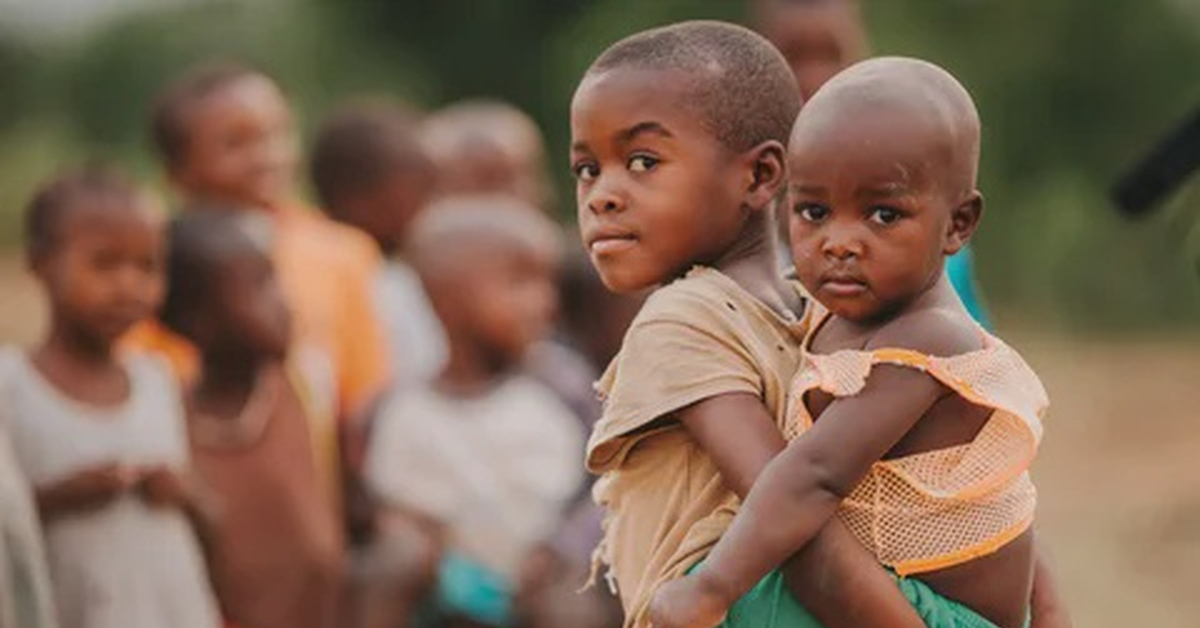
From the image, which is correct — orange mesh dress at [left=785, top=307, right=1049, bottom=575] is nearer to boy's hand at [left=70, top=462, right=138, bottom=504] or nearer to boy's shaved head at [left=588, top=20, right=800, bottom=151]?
boy's shaved head at [left=588, top=20, right=800, bottom=151]

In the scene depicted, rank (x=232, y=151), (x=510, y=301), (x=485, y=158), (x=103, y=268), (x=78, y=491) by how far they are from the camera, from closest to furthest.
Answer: (x=78, y=491) → (x=103, y=268) → (x=510, y=301) → (x=232, y=151) → (x=485, y=158)

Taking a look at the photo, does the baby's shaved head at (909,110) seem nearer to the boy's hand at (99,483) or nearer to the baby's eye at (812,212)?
the baby's eye at (812,212)

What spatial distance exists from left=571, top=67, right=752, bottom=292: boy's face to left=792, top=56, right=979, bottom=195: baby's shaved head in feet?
0.64

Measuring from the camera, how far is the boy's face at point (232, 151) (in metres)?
9.28

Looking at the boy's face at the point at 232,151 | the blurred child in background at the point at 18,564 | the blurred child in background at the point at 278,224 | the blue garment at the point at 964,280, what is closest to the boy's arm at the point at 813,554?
the blue garment at the point at 964,280

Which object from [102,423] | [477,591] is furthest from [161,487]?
[477,591]

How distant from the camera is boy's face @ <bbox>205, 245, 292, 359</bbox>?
7.90 metres

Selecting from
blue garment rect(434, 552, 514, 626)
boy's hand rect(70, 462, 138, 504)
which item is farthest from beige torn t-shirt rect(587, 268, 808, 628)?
blue garment rect(434, 552, 514, 626)

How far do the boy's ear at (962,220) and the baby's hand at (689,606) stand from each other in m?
0.55

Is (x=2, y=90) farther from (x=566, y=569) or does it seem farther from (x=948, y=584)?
(x=948, y=584)

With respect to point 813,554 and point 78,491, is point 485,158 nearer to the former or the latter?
point 78,491

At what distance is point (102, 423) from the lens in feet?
23.0

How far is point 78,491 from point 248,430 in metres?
1.11

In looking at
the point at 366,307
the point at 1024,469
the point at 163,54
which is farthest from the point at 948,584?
the point at 163,54
